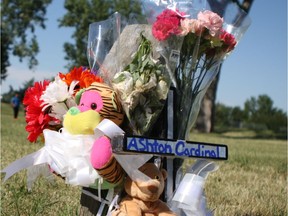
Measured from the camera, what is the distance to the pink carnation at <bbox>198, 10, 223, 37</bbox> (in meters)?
1.93

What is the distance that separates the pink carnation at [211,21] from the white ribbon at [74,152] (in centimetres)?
57

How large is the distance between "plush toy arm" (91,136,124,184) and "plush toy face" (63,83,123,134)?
10cm

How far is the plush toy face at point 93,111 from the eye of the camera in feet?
5.97

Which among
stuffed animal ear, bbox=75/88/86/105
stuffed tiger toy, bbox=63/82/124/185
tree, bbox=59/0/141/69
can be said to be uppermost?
tree, bbox=59/0/141/69

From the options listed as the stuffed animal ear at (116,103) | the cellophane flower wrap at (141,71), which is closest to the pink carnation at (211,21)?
the cellophane flower wrap at (141,71)

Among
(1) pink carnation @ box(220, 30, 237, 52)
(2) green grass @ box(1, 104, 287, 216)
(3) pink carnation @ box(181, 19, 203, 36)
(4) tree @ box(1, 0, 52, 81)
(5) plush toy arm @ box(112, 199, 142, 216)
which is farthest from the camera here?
(4) tree @ box(1, 0, 52, 81)

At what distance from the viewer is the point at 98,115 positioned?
6.01 ft

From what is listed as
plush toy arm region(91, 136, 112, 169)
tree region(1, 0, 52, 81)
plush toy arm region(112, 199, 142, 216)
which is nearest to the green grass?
plush toy arm region(112, 199, 142, 216)

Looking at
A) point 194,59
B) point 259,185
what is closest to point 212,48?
point 194,59

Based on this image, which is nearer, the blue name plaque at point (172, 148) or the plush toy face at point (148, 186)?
the blue name plaque at point (172, 148)

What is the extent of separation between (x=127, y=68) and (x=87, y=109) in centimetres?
23

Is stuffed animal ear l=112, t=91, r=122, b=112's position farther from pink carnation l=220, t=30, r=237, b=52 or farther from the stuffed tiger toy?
pink carnation l=220, t=30, r=237, b=52

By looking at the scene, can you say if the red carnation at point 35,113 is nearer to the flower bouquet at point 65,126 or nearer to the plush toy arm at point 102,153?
the flower bouquet at point 65,126

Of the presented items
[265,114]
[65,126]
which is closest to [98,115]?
[65,126]
